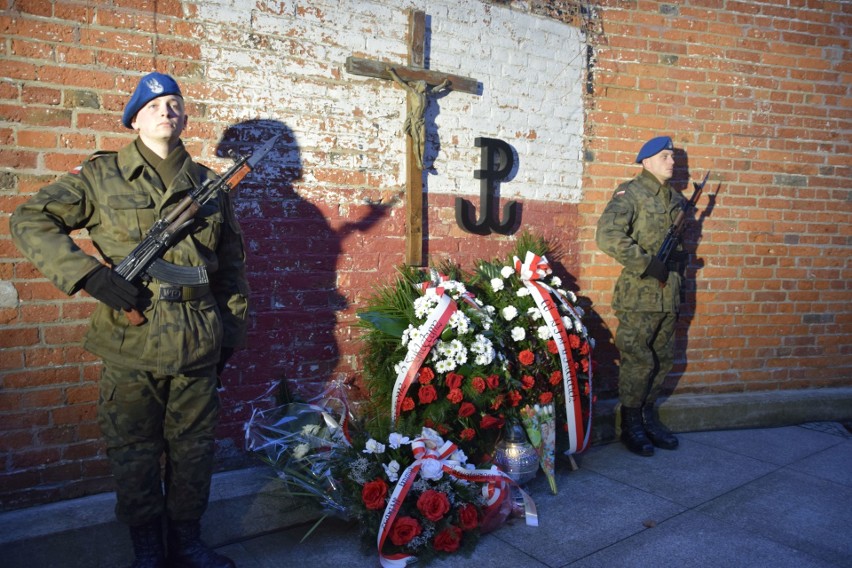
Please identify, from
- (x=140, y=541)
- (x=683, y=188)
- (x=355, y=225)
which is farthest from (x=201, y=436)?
(x=683, y=188)

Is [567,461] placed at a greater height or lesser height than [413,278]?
lesser

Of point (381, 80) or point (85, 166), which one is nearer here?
point (85, 166)

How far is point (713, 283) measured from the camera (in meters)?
5.12

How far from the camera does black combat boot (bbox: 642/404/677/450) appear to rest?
4.41 metres

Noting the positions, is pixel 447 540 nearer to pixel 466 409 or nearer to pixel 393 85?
pixel 466 409

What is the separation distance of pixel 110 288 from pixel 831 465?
4.40 m

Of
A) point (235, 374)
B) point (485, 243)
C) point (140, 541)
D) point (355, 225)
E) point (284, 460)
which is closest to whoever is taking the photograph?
point (140, 541)

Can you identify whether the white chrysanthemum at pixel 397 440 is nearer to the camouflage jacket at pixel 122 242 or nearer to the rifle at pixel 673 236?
the camouflage jacket at pixel 122 242

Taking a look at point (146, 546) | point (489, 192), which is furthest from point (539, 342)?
point (146, 546)

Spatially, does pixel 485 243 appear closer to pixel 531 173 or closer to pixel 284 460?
pixel 531 173

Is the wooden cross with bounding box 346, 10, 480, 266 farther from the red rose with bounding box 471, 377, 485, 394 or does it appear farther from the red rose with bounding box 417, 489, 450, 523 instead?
the red rose with bounding box 417, 489, 450, 523

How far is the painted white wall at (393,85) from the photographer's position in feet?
11.6

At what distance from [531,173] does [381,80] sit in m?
1.29

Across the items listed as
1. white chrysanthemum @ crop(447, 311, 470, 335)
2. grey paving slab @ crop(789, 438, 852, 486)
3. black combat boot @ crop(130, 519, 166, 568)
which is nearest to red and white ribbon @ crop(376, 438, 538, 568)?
white chrysanthemum @ crop(447, 311, 470, 335)
